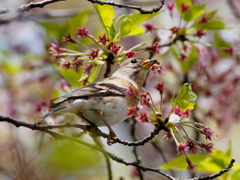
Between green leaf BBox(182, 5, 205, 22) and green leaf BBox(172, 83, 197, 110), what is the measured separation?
1.37 metres

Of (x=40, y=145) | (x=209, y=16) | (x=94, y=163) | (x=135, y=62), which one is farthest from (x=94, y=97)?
A: (x=94, y=163)

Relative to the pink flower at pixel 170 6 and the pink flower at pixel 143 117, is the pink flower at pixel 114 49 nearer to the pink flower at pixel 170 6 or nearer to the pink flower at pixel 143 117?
the pink flower at pixel 143 117

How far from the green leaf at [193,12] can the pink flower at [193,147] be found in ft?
5.44

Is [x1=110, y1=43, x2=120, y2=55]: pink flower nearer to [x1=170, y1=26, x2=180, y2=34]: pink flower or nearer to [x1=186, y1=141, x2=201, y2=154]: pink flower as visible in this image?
[x1=170, y1=26, x2=180, y2=34]: pink flower

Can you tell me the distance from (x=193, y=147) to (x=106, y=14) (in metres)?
1.38

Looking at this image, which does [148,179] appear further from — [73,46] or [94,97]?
[94,97]

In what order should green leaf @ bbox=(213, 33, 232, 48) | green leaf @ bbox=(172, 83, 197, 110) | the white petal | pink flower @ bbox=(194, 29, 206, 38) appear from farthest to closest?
green leaf @ bbox=(213, 33, 232, 48) < pink flower @ bbox=(194, 29, 206, 38) < green leaf @ bbox=(172, 83, 197, 110) < the white petal

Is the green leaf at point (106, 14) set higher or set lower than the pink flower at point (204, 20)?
higher

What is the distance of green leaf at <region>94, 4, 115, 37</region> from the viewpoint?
3.64 meters

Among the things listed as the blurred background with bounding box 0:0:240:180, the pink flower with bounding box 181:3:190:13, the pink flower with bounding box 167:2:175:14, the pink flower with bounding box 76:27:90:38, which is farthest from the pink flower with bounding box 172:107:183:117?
the pink flower with bounding box 167:2:175:14

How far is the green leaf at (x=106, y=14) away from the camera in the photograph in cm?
364

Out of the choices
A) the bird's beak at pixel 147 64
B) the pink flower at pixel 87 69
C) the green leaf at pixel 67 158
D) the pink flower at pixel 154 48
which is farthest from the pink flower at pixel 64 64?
the green leaf at pixel 67 158

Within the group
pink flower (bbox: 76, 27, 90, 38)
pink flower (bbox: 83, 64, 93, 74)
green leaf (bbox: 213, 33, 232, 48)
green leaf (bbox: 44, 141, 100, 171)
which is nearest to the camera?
green leaf (bbox: 44, 141, 100, 171)

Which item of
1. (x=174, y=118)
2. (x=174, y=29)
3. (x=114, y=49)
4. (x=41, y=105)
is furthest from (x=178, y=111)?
(x=41, y=105)
